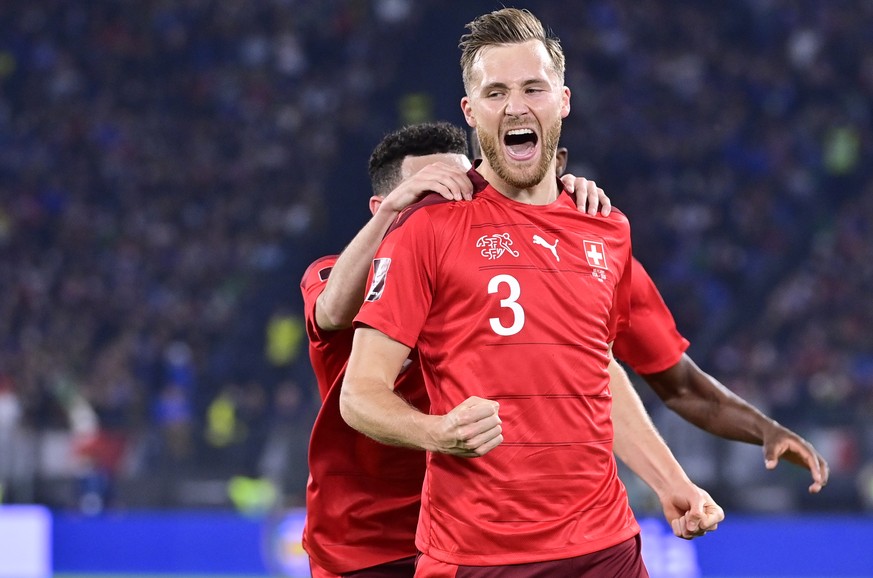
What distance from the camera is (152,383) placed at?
15938mm

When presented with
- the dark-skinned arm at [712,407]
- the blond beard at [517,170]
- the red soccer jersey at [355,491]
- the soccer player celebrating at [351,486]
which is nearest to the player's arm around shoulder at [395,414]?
the blond beard at [517,170]

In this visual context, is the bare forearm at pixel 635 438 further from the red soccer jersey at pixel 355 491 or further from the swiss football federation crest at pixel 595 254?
the red soccer jersey at pixel 355 491

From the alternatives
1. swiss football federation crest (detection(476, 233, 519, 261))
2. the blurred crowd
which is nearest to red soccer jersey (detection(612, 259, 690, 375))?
swiss football federation crest (detection(476, 233, 519, 261))

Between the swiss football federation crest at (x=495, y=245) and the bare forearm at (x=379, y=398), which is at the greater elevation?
the swiss football federation crest at (x=495, y=245)

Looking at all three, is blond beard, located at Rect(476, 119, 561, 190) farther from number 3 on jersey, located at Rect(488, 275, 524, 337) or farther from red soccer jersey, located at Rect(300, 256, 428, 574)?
red soccer jersey, located at Rect(300, 256, 428, 574)

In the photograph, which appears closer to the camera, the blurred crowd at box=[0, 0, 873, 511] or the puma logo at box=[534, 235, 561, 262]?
the puma logo at box=[534, 235, 561, 262]

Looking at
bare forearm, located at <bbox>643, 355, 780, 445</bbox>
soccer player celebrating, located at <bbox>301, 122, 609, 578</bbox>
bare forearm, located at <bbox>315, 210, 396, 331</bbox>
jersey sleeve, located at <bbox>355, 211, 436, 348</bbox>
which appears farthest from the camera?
bare forearm, located at <bbox>643, 355, 780, 445</bbox>

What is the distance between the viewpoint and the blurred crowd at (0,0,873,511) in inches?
500

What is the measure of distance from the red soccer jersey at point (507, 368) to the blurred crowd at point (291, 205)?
26.1 feet

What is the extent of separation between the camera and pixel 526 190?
3.43m

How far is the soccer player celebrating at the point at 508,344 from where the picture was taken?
124 inches

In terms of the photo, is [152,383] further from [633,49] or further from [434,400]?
[434,400]

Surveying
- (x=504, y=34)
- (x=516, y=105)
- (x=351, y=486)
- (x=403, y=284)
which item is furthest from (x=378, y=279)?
(x=351, y=486)

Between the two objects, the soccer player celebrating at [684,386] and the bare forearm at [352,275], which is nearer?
the bare forearm at [352,275]
